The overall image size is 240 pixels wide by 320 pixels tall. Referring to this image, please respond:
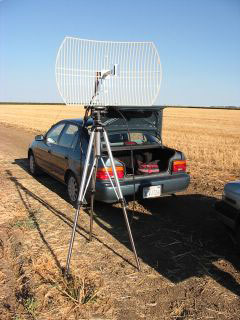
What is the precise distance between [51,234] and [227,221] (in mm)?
2292

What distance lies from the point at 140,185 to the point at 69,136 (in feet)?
5.86

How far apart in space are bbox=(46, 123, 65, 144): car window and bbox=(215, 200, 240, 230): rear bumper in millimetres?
3628

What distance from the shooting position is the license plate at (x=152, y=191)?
5.33 m

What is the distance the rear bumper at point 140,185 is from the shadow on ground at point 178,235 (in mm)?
389

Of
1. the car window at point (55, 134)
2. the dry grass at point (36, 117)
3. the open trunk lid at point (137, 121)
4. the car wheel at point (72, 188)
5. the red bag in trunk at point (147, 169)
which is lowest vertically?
the dry grass at point (36, 117)

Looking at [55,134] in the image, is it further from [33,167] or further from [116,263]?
[116,263]

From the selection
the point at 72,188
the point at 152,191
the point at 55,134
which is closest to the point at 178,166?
the point at 152,191

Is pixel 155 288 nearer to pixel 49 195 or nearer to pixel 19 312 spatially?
pixel 19 312

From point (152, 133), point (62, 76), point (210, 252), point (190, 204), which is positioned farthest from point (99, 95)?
point (190, 204)

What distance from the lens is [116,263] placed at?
151 inches

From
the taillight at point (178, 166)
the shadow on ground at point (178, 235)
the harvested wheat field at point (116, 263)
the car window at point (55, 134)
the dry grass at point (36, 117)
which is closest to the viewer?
the harvested wheat field at point (116, 263)

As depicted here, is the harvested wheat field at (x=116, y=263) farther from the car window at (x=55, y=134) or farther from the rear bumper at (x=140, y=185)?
the car window at (x=55, y=134)

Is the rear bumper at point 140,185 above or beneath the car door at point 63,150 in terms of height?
beneath

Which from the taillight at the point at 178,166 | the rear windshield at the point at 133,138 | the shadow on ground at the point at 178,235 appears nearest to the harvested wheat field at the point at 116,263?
the shadow on ground at the point at 178,235
